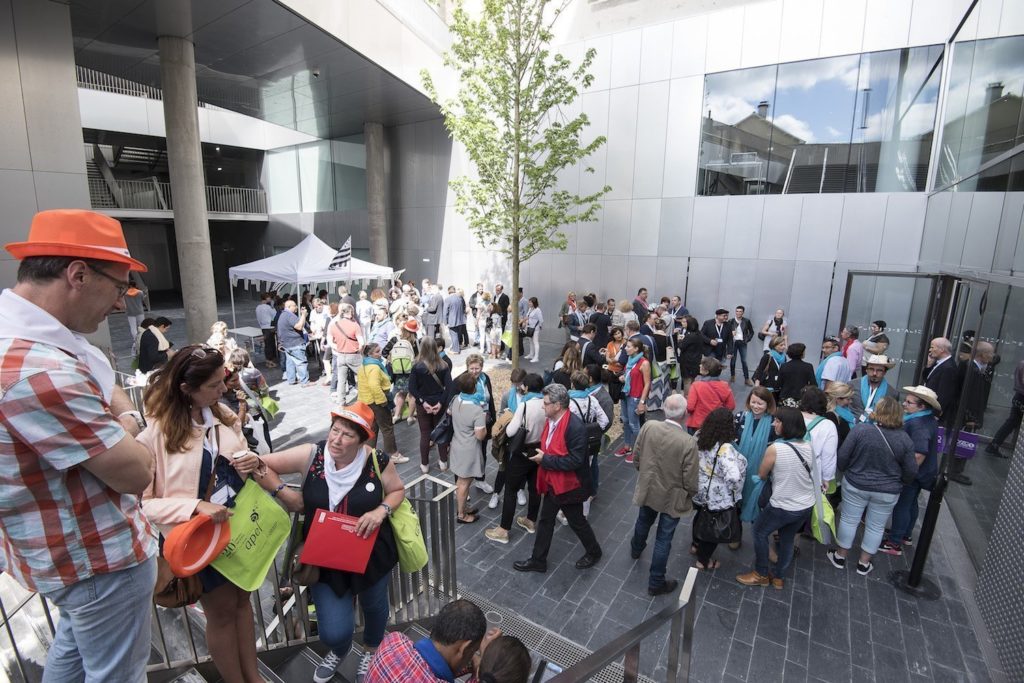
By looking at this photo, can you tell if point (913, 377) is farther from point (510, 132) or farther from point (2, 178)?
point (2, 178)

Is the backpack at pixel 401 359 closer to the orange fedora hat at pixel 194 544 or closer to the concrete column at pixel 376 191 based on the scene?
the orange fedora hat at pixel 194 544

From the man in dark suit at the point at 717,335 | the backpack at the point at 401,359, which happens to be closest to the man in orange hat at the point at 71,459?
the backpack at the point at 401,359

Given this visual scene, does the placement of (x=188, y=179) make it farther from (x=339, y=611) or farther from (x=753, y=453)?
(x=753, y=453)

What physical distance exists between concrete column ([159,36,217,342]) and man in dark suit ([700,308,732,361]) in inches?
454

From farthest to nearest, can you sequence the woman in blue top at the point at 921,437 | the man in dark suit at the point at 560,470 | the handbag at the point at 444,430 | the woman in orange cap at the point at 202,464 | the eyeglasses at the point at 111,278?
the handbag at the point at 444,430, the woman in blue top at the point at 921,437, the man in dark suit at the point at 560,470, the woman in orange cap at the point at 202,464, the eyeglasses at the point at 111,278

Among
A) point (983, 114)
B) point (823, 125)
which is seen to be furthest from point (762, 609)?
point (823, 125)

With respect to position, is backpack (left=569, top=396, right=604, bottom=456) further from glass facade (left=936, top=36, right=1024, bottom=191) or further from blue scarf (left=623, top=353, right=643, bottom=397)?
glass facade (left=936, top=36, right=1024, bottom=191)

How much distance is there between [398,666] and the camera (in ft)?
6.77

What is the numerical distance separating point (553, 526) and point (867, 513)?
128 inches

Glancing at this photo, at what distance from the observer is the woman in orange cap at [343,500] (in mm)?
2842

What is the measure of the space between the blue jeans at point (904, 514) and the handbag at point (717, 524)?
85.9 inches

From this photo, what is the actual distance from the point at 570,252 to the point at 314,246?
25.5 ft

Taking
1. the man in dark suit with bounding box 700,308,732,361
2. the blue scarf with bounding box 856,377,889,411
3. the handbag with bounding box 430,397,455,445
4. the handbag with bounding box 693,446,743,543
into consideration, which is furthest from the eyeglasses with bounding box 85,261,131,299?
the man in dark suit with bounding box 700,308,732,361

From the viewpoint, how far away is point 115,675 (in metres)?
1.88
